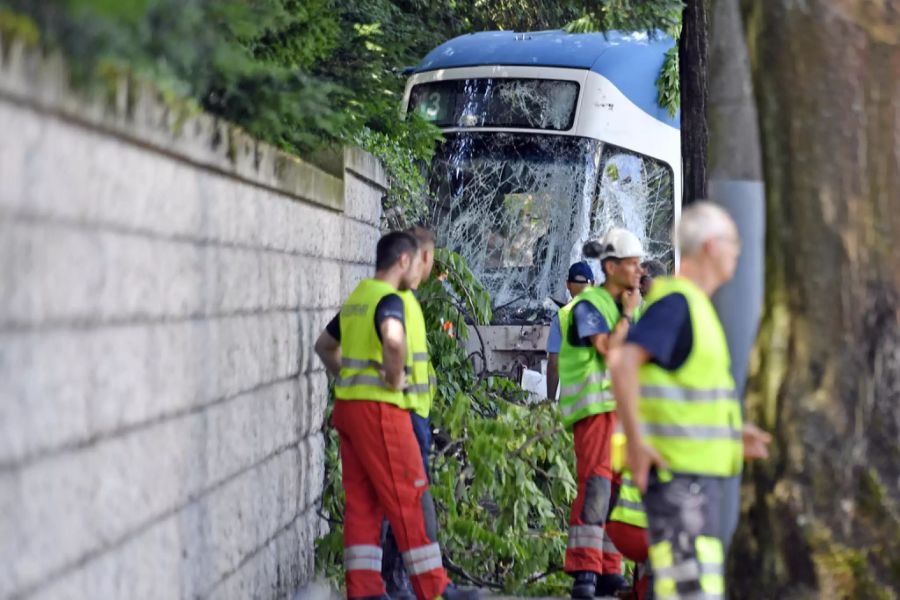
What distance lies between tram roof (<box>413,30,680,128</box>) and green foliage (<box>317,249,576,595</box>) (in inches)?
193

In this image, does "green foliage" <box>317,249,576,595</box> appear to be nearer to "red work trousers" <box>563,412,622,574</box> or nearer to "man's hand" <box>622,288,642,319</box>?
"red work trousers" <box>563,412,622,574</box>

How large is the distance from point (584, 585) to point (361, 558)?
1523 millimetres

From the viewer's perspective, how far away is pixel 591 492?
28.3ft

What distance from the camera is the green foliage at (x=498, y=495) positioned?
8.88 metres

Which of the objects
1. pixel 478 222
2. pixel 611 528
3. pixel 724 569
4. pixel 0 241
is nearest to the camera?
pixel 0 241

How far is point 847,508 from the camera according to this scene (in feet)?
19.1

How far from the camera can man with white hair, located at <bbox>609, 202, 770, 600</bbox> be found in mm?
5352

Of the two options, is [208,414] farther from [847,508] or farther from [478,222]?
[478,222]

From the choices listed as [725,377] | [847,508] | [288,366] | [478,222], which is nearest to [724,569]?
[847,508]

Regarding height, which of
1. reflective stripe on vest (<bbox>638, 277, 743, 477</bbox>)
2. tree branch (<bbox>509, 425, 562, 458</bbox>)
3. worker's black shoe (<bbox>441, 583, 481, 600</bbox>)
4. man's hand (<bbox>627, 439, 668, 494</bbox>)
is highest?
reflective stripe on vest (<bbox>638, 277, 743, 477</bbox>)

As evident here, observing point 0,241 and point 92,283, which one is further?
point 92,283

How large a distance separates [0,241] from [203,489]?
7.65ft

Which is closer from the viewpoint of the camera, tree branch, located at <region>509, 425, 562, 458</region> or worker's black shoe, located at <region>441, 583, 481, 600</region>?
worker's black shoe, located at <region>441, 583, 481, 600</region>

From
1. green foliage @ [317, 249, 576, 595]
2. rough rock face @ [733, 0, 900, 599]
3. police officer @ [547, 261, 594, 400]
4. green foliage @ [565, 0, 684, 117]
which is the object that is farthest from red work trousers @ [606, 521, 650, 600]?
green foliage @ [565, 0, 684, 117]
